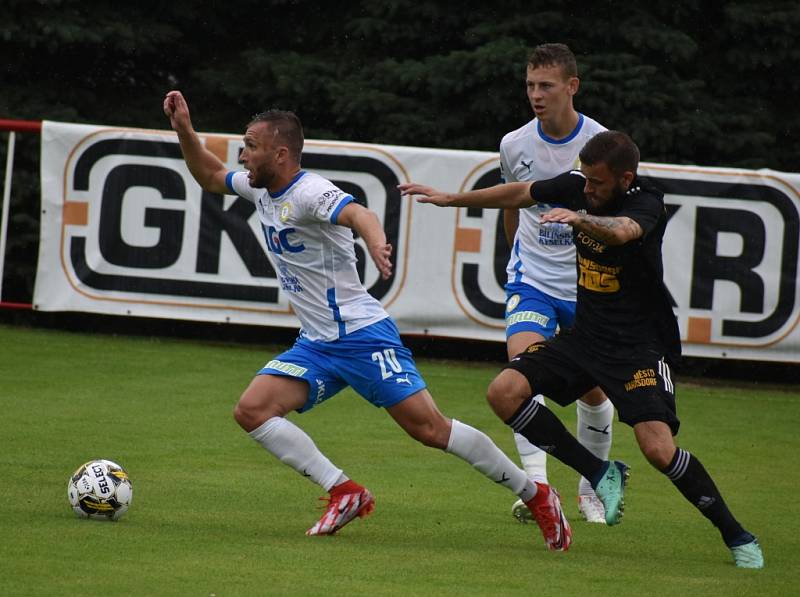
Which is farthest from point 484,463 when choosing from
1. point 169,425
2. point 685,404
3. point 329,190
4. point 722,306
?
point 722,306

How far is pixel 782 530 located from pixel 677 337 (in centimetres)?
168

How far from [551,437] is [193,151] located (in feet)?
8.28

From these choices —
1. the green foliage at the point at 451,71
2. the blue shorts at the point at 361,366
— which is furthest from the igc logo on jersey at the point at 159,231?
the blue shorts at the point at 361,366

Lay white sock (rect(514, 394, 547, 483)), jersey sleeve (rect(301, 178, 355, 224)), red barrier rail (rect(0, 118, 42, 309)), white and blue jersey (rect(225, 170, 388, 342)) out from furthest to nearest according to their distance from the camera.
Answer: red barrier rail (rect(0, 118, 42, 309)) → white sock (rect(514, 394, 547, 483)) → white and blue jersey (rect(225, 170, 388, 342)) → jersey sleeve (rect(301, 178, 355, 224))

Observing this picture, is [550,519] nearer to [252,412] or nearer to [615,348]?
[615,348]

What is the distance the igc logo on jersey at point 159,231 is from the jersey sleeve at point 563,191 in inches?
294

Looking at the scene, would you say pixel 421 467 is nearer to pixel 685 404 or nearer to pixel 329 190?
pixel 329 190

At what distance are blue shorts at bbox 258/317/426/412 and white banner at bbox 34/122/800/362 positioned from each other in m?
7.25

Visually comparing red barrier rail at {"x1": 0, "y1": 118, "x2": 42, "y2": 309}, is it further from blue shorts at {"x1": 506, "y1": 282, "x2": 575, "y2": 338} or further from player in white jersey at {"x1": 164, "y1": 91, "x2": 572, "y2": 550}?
player in white jersey at {"x1": 164, "y1": 91, "x2": 572, "y2": 550}

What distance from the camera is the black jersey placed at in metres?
6.85

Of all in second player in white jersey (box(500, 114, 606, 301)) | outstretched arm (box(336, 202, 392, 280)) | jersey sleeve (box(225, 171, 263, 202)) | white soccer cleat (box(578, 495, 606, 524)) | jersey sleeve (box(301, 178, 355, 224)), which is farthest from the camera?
second player in white jersey (box(500, 114, 606, 301))

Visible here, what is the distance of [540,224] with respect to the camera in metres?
8.25

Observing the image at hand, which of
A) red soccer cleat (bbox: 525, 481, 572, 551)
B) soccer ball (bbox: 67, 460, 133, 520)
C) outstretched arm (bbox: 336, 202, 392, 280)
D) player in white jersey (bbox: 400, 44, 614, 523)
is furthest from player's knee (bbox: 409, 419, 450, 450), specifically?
soccer ball (bbox: 67, 460, 133, 520)

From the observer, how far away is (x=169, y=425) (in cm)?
1064
